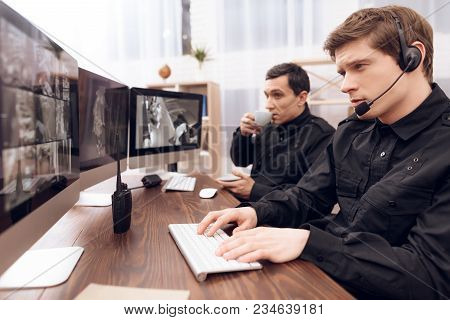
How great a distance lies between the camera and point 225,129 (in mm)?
2693

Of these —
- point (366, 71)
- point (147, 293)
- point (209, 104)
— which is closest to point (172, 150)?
point (209, 104)

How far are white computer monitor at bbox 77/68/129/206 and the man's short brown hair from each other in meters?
0.74

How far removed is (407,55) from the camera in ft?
2.68

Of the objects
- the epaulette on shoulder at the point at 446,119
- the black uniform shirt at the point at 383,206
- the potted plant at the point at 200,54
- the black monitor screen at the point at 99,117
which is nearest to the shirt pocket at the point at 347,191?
the black uniform shirt at the point at 383,206

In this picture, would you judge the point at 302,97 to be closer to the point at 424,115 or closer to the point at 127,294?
the point at 424,115

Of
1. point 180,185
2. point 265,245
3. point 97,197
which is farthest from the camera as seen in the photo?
point 180,185

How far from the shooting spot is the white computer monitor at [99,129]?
0.99 m

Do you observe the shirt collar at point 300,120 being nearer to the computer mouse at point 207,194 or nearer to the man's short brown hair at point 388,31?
the computer mouse at point 207,194

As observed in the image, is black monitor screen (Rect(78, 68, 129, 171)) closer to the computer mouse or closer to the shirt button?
the computer mouse

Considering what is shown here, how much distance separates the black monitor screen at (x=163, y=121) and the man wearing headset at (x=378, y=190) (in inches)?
28.8

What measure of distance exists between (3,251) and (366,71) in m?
0.88

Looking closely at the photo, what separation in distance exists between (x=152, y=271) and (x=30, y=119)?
0.33 m

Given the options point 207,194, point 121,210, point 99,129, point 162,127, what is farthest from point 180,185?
point 121,210

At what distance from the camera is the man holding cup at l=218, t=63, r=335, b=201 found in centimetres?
175
